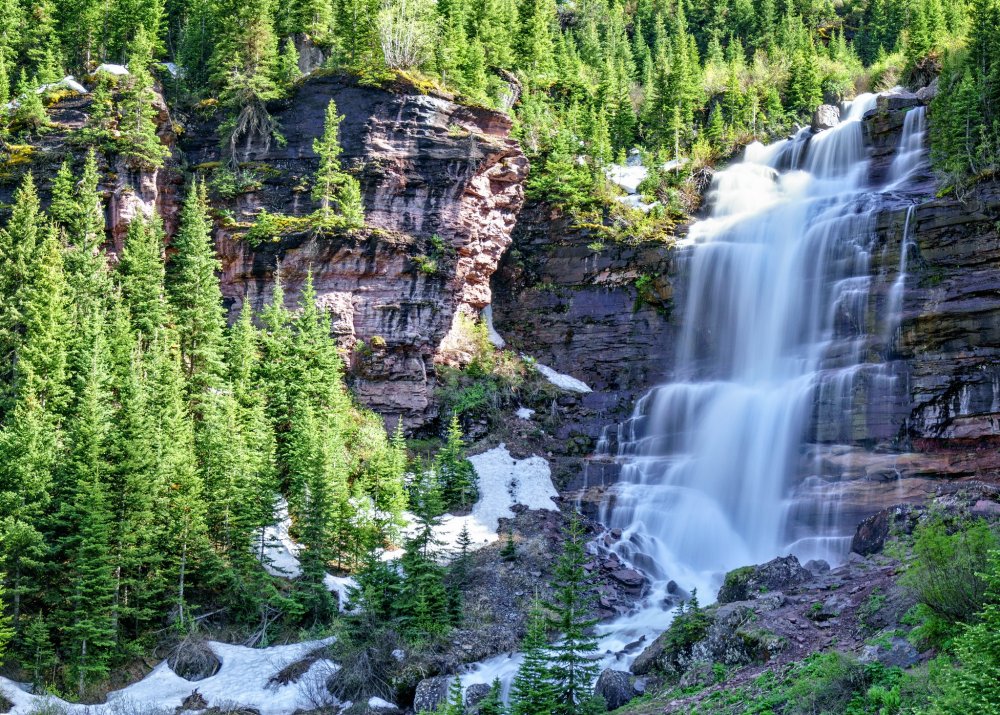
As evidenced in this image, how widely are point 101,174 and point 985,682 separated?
145 ft

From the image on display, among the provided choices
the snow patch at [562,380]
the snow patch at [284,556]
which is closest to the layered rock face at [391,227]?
the snow patch at [562,380]

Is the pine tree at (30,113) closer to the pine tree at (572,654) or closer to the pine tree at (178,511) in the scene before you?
the pine tree at (178,511)

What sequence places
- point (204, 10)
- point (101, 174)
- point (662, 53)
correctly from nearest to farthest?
point (101, 174) < point (204, 10) < point (662, 53)

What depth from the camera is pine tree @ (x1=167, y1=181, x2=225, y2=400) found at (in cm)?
3684

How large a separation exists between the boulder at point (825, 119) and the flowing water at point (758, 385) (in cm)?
223

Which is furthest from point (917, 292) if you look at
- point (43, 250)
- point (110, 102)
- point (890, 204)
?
point (110, 102)

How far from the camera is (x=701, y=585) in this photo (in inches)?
1235

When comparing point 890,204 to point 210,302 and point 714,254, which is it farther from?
point 210,302

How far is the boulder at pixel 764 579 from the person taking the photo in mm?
22545

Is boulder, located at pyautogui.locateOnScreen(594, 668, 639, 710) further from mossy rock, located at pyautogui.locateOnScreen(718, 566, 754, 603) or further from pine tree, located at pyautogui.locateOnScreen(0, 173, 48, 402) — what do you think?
pine tree, located at pyautogui.locateOnScreen(0, 173, 48, 402)

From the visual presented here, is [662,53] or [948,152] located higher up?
[662,53]

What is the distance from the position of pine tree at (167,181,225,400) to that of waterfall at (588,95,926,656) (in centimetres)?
1896

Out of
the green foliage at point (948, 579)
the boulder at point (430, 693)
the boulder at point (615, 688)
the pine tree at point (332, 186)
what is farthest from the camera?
the pine tree at point (332, 186)

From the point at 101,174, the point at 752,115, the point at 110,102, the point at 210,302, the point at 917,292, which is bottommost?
the point at 210,302
